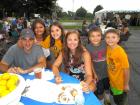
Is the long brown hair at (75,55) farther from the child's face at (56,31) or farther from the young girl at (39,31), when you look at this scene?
the young girl at (39,31)

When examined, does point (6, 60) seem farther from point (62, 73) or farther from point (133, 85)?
point (133, 85)

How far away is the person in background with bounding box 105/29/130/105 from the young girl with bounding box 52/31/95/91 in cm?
37

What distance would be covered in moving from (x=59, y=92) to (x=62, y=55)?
0.98m

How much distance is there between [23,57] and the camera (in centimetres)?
421

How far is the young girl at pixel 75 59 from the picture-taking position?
12.1ft

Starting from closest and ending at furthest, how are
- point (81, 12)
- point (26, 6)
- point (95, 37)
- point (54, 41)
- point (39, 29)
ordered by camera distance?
point (95, 37), point (54, 41), point (39, 29), point (26, 6), point (81, 12)

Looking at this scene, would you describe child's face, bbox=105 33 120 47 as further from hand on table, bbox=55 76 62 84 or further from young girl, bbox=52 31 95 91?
hand on table, bbox=55 76 62 84

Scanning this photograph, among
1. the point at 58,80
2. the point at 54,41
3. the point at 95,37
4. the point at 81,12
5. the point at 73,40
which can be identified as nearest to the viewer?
the point at 58,80

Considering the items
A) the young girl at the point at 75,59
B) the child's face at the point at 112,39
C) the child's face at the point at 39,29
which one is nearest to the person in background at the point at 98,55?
the child's face at the point at 112,39

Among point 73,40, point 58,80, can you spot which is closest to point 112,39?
point 73,40

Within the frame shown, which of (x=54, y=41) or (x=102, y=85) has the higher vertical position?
(x=54, y=41)

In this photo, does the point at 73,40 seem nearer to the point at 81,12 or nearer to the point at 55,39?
the point at 55,39

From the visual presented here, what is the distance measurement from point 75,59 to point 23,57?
87 centimetres

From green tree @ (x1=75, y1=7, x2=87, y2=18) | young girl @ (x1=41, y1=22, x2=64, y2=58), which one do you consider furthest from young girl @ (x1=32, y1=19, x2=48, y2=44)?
green tree @ (x1=75, y1=7, x2=87, y2=18)
